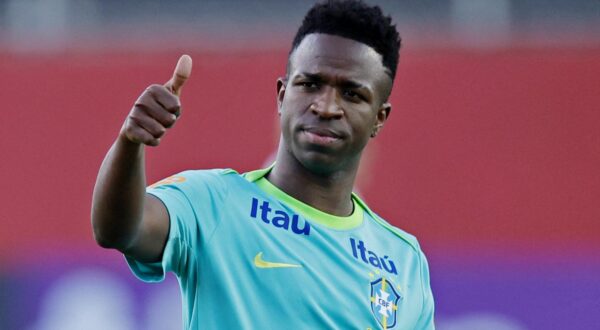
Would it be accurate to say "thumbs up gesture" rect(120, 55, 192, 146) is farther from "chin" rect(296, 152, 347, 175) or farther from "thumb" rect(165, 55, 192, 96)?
"chin" rect(296, 152, 347, 175)

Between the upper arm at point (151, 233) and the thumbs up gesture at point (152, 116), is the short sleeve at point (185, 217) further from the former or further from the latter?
the thumbs up gesture at point (152, 116)

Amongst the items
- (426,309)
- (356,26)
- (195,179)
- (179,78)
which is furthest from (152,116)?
(426,309)

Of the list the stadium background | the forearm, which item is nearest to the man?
the forearm

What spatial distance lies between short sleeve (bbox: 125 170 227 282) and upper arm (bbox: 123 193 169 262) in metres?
0.02

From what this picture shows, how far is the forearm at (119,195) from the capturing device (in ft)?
7.88

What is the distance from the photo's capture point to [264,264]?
2.79m

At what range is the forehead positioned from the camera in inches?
119

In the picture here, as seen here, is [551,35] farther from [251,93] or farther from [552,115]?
[251,93]

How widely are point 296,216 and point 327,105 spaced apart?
0.33 m

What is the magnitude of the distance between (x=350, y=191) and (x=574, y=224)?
11.5ft

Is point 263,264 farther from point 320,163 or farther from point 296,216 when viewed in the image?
point 320,163

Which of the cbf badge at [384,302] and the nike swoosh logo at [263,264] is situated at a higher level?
the nike swoosh logo at [263,264]

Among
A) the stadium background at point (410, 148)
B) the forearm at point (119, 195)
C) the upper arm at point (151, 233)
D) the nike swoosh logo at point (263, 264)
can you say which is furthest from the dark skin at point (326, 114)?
the stadium background at point (410, 148)

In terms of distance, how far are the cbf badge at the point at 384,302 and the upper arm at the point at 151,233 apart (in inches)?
26.8
